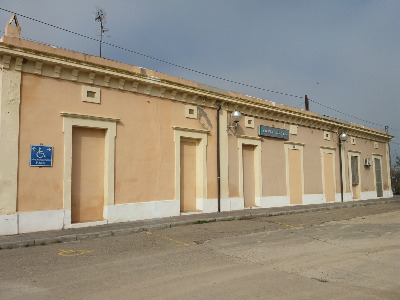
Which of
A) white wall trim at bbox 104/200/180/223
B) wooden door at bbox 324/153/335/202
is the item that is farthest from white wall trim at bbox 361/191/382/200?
white wall trim at bbox 104/200/180/223

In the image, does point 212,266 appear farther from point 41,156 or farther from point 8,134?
point 8,134

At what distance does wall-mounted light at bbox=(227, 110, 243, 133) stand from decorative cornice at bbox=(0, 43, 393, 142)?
0.51 meters

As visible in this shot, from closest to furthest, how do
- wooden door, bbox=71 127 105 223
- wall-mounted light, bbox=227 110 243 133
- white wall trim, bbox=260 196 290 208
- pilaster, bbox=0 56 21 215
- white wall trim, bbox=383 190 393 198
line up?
pilaster, bbox=0 56 21 215
wooden door, bbox=71 127 105 223
wall-mounted light, bbox=227 110 243 133
white wall trim, bbox=260 196 290 208
white wall trim, bbox=383 190 393 198

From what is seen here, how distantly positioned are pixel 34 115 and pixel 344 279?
8.28 meters

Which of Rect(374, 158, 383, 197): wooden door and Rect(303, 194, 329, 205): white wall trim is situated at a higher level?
Rect(374, 158, 383, 197): wooden door

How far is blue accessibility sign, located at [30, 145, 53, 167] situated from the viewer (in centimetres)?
905

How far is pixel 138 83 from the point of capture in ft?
37.3

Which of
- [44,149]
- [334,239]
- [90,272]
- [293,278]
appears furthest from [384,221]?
[44,149]

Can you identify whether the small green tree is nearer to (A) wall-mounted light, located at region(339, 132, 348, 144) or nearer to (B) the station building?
(A) wall-mounted light, located at region(339, 132, 348, 144)

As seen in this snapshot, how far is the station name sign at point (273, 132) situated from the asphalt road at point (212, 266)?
6.97 m

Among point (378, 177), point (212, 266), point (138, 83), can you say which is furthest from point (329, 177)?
point (212, 266)

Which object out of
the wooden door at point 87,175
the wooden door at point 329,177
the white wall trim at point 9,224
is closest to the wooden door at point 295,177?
the wooden door at point 329,177

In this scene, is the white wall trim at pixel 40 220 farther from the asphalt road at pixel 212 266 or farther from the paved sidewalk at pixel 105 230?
the asphalt road at pixel 212 266

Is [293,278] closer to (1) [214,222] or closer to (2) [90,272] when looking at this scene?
(2) [90,272]
